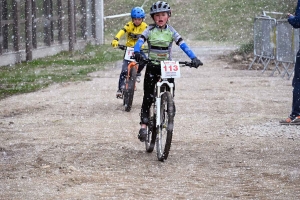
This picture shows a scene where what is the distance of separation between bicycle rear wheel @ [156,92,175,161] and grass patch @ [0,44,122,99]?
22.0 feet

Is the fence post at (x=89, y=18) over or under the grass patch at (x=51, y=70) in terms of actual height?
over

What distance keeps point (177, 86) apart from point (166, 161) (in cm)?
830

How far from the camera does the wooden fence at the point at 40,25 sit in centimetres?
2191

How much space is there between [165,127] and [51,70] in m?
12.0

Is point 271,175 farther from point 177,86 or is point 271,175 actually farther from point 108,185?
point 177,86

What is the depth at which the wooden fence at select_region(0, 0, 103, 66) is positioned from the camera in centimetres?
2191

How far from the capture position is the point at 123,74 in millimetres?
13219

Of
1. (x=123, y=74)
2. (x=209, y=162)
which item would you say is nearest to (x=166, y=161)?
(x=209, y=162)

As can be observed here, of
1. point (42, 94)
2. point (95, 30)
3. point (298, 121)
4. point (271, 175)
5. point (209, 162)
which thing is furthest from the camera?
point (95, 30)

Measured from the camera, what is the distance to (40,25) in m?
24.9

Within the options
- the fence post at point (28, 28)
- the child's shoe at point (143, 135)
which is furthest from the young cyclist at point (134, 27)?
the fence post at point (28, 28)

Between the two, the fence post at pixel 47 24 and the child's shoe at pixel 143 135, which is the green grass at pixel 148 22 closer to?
the fence post at pixel 47 24

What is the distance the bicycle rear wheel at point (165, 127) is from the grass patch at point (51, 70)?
22.0 ft

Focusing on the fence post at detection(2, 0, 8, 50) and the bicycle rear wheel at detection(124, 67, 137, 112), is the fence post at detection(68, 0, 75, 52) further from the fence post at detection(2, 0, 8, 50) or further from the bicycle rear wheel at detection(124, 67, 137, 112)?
the bicycle rear wheel at detection(124, 67, 137, 112)
